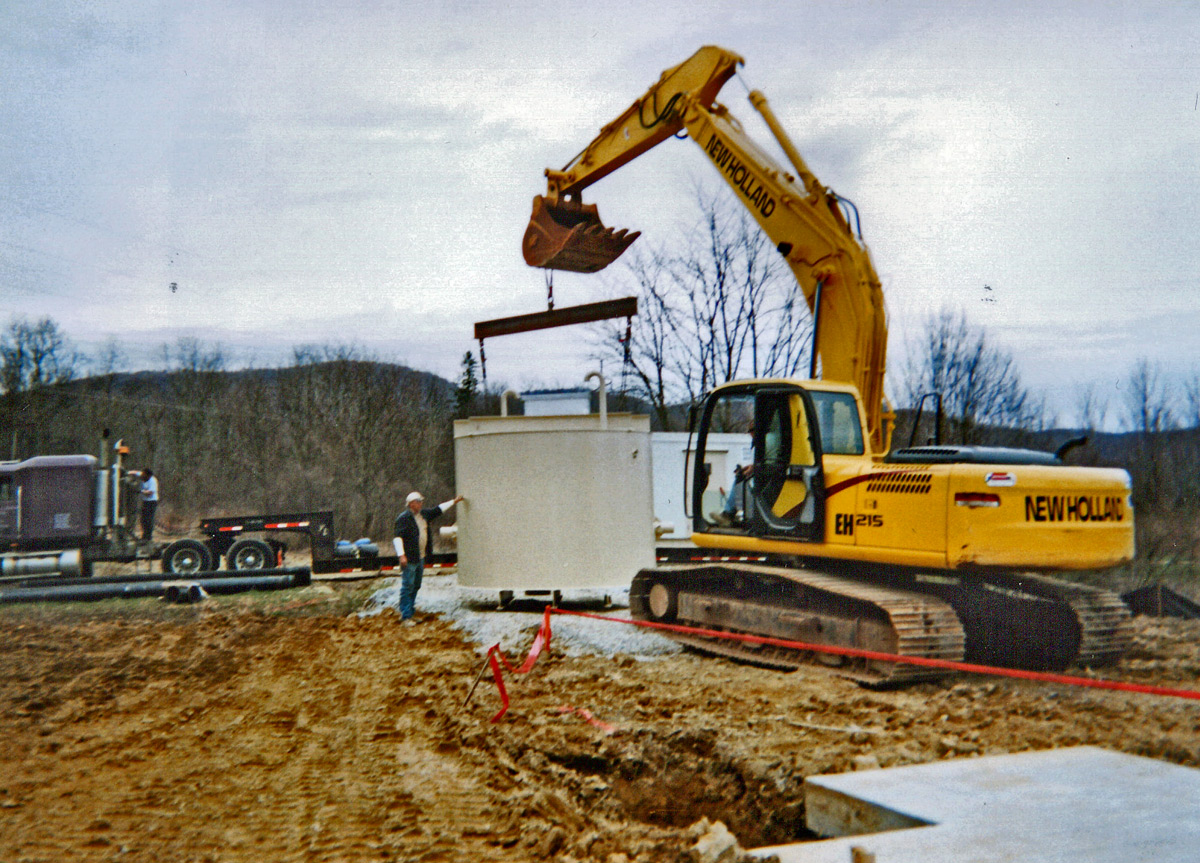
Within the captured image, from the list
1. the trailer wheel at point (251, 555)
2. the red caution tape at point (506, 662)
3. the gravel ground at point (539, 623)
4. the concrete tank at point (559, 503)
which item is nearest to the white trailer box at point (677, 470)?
the gravel ground at point (539, 623)

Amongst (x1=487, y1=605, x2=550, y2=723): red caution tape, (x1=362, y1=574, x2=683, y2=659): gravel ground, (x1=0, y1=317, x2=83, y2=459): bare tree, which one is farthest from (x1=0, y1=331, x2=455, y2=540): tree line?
(x1=487, y1=605, x2=550, y2=723): red caution tape

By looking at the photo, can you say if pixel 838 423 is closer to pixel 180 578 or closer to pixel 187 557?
pixel 180 578

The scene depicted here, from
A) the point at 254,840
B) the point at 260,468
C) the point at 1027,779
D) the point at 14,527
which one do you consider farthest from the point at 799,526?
the point at 260,468

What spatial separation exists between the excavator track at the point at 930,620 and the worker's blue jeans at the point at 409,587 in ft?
15.8

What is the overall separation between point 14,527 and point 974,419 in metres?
19.7

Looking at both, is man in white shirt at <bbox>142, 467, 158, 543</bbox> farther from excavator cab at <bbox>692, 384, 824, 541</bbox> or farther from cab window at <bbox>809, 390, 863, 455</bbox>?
cab window at <bbox>809, 390, 863, 455</bbox>

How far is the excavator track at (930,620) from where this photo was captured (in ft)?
27.0

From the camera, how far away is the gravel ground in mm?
10453

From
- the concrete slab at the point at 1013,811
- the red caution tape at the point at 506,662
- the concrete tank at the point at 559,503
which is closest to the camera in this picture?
the concrete slab at the point at 1013,811

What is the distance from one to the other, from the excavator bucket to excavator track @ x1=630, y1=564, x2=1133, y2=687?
→ 180 inches

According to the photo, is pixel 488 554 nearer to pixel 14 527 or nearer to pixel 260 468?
pixel 14 527

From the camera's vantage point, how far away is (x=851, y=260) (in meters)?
10.1

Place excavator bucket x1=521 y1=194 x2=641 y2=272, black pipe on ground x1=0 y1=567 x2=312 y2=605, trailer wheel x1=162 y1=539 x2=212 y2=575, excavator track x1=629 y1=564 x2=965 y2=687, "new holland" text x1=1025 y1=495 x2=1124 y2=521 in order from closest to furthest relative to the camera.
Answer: "new holland" text x1=1025 y1=495 x2=1124 y2=521
excavator track x1=629 y1=564 x2=965 y2=687
excavator bucket x1=521 y1=194 x2=641 y2=272
black pipe on ground x1=0 y1=567 x2=312 y2=605
trailer wheel x1=162 y1=539 x2=212 y2=575

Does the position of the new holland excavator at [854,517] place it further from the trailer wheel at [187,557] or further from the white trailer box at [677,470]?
the trailer wheel at [187,557]
